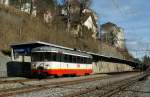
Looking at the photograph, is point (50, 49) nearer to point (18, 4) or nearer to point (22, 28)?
point (22, 28)

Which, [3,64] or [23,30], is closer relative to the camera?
[3,64]

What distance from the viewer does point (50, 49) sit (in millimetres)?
Answer: 34188

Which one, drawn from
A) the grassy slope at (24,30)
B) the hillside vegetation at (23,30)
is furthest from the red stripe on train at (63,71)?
the hillside vegetation at (23,30)

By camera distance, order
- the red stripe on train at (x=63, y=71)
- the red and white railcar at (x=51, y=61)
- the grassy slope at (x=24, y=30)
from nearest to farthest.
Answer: the red and white railcar at (x=51, y=61), the red stripe on train at (x=63, y=71), the grassy slope at (x=24, y=30)

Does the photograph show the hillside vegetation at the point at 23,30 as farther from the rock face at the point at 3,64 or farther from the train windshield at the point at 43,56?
the train windshield at the point at 43,56

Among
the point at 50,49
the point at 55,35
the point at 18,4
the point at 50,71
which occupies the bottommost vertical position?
the point at 50,71

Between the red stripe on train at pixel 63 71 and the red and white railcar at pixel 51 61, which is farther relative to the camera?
the red stripe on train at pixel 63 71

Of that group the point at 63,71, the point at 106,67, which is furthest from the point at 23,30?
the point at 106,67

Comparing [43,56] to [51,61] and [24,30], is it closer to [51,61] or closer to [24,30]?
[51,61]

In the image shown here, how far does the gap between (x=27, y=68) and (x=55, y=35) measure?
22.1m

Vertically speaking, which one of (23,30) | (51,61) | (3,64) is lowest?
(3,64)

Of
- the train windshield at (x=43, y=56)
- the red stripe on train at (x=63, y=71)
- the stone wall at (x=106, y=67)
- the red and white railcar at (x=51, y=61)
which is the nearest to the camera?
the red and white railcar at (x=51, y=61)

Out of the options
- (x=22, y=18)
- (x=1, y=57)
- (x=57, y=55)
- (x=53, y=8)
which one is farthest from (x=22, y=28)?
(x=53, y=8)

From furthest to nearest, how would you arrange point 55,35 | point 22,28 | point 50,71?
1. point 55,35
2. point 22,28
3. point 50,71
